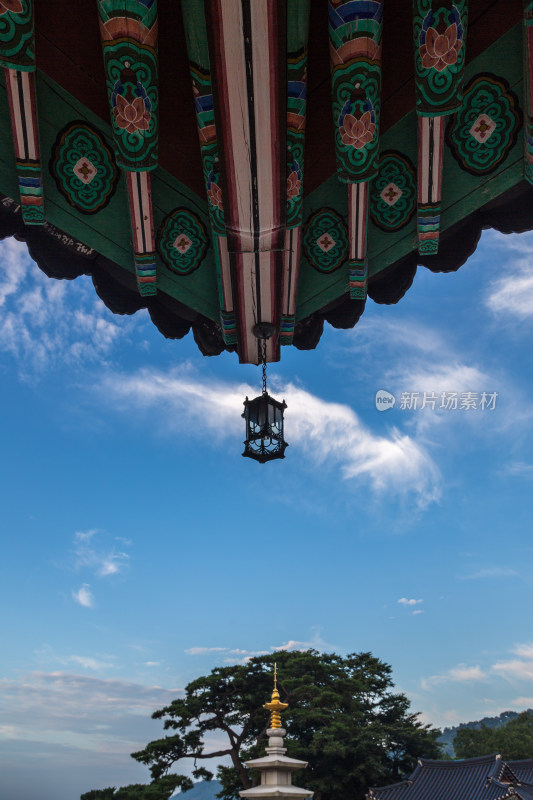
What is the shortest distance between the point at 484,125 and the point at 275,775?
22.2 feet

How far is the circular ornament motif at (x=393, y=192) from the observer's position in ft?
14.7

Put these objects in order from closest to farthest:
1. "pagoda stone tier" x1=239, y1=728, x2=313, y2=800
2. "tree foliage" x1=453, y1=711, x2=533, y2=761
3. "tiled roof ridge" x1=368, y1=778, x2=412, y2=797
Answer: "pagoda stone tier" x1=239, y1=728, x2=313, y2=800 → "tiled roof ridge" x1=368, y1=778, x2=412, y2=797 → "tree foliage" x1=453, y1=711, x2=533, y2=761

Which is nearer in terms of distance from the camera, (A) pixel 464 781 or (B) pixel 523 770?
(A) pixel 464 781

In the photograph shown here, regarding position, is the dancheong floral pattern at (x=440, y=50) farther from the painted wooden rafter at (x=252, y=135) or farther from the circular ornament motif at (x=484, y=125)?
the painted wooden rafter at (x=252, y=135)

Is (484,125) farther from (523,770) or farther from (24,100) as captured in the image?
(523,770)

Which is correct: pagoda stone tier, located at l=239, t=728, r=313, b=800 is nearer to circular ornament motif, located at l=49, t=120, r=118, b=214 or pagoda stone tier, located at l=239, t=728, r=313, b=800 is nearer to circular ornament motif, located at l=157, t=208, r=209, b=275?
circular ornament motif, located at l=157, t=208, r=209, b=275

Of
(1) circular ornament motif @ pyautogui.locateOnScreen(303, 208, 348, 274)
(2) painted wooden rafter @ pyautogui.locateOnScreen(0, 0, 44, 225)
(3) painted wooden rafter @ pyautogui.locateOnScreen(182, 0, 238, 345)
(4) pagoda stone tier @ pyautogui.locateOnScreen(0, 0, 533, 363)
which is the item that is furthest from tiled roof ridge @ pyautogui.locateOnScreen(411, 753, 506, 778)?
(2) painted wooden rafter @ pyautogui.locateOnScreen(0, 0, 44, 225)

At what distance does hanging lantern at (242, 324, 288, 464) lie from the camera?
5496mm

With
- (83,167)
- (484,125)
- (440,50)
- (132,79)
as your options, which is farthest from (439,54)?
(83,167)

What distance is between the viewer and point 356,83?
3609mm

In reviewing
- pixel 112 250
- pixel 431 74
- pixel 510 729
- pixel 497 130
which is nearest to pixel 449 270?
pixel 497 130

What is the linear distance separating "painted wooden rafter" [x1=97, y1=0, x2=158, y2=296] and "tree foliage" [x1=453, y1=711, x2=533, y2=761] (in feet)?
111

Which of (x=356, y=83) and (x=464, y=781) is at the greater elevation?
(x=356, y=83)

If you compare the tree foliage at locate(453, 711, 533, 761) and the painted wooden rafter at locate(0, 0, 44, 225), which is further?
the tree foliage at locate(453, 711, 533, 761)
